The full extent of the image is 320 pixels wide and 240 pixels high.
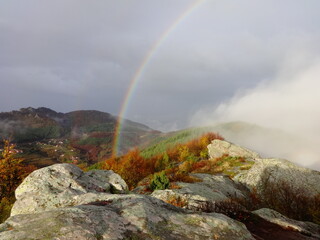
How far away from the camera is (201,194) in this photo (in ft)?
64.5

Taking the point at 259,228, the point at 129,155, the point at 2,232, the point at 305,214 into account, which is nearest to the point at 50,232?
the point at 2,232

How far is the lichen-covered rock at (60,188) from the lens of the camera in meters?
10.7

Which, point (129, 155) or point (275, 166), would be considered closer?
point (275, 166)

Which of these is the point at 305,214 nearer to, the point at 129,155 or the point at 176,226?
the point at 176,226

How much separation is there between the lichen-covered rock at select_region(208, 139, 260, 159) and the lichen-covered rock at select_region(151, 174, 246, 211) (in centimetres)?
3264

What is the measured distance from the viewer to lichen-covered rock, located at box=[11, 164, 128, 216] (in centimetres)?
1071

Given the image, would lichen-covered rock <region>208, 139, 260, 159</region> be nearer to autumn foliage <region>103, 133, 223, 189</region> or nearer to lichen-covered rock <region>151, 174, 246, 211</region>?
autumn foliage <region>103, 133, 223, 189</region>

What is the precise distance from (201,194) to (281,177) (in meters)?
10.6

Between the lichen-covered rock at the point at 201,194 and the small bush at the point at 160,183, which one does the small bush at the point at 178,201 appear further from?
the small bush at the point at 160,183

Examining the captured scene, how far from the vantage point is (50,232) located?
197 inches

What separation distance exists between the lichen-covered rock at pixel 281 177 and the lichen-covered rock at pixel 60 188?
1594cm

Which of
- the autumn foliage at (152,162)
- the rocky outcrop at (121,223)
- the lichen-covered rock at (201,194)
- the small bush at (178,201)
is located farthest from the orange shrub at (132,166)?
the rocky outcrop at (121,223)

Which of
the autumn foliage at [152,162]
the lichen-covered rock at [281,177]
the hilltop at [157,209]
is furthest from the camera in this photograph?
the autumn foliage at [152,162]

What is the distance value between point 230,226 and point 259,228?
477 cm
